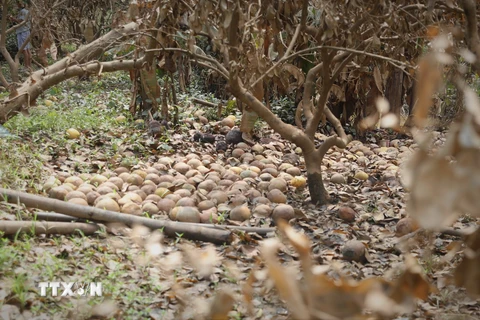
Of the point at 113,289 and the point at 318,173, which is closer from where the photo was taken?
the point at 113,289

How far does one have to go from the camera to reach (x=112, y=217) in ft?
9.05

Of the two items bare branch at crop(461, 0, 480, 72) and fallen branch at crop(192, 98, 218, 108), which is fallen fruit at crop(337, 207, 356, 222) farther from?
fallen branch at crop(192, 98, 218, 108)

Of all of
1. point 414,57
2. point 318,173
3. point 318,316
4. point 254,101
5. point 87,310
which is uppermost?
point 414,57

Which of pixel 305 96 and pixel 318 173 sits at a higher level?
pixel 305 96

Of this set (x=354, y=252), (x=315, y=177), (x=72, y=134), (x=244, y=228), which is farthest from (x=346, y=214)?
(x=72, y=134)

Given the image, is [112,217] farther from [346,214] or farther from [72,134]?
[72,134]

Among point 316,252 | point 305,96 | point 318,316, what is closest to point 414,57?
point 305,96

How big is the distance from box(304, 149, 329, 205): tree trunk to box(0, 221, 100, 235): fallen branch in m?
1.44

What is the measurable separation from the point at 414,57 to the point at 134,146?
101 inches

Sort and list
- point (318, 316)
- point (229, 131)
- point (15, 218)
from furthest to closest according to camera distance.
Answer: point (229, 131) < point (15, 218) < point (318, 316)

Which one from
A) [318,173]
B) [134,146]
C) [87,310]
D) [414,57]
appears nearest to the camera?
[87,310]

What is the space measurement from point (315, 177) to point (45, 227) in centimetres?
173

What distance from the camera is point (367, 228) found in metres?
3.20

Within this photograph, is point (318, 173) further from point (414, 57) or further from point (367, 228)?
point (414, 57)
